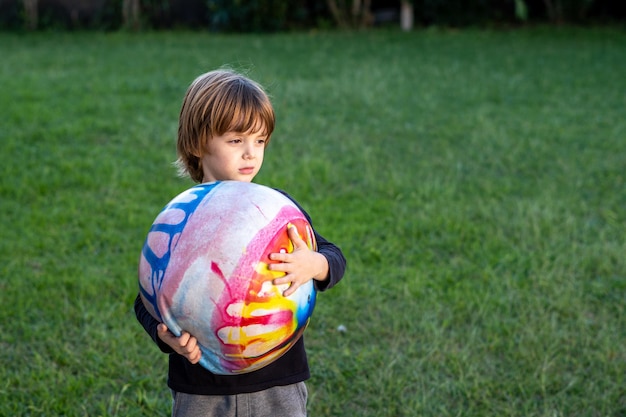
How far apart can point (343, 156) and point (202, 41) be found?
24.7 ft

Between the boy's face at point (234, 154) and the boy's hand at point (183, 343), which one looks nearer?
the boy's hand at point (183, 343)

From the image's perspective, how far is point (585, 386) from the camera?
11.4ft

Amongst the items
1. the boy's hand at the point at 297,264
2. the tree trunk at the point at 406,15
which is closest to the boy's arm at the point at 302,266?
the boy's hand at the point at 297,264

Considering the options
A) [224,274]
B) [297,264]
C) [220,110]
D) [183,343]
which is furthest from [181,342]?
[220,110]

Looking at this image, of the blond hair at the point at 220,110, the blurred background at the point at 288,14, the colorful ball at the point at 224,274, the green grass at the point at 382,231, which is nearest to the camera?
the colorful ball at the point at 224,274

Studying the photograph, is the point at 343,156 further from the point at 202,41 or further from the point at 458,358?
the point at 202,41

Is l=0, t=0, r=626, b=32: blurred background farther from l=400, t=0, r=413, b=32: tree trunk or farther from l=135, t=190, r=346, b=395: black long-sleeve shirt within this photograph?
l=135, t=190, r=346, b=395: black long-sleeve shirt

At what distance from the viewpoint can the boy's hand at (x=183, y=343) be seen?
2074mm

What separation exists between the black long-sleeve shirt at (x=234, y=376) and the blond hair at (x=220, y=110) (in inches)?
10.1

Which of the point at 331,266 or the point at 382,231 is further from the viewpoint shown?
the point at 382,231

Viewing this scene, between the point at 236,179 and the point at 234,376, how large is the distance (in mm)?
562

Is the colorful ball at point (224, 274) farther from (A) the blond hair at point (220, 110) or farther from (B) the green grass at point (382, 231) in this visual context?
(B) the green grass at point (382, 231)

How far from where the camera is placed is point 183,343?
2.07m

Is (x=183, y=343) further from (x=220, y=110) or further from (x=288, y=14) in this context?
(x=288, y=14)
